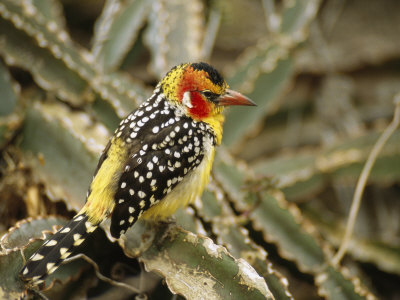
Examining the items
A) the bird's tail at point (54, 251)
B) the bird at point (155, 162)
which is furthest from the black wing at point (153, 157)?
the bird's tail at point (54, 251)

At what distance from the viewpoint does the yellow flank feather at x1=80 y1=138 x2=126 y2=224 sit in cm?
157

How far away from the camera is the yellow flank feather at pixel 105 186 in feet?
5.14

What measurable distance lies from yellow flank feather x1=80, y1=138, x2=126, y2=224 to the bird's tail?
48mm

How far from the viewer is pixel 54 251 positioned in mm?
1419

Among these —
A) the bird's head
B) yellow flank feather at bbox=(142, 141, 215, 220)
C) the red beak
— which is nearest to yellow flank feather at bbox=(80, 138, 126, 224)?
yellow flank feather at bbox=(142, 141, 215, 220)

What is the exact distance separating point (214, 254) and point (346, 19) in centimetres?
303

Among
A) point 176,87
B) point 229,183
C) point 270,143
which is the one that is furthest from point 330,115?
point 176,87

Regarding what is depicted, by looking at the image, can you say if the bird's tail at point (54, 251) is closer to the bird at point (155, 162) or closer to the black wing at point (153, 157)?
the bird at point (155, 162)

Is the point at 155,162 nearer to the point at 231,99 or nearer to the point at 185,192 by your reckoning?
the point at 185,192

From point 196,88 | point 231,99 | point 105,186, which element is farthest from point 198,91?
point 105,186

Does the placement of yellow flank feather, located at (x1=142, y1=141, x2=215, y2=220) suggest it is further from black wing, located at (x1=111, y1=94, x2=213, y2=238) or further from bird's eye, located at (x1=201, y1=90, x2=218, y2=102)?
bird's eye, located at (x1=201, y1=90, x2=218, y2=102)

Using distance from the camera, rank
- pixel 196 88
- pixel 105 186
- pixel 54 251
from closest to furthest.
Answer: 1. pixel 54 251
2. pixel 105 186
3. pixel 196 88

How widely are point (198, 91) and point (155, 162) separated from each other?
352 millimetres

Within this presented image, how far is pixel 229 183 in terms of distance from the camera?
2.19m
